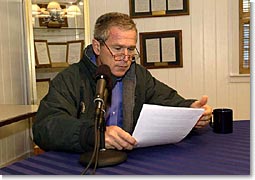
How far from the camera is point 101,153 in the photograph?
1093mm

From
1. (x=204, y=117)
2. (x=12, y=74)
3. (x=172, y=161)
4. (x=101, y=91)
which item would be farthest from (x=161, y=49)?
(x=101, y=91)

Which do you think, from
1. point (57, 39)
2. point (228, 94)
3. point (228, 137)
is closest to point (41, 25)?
point (57, 39)

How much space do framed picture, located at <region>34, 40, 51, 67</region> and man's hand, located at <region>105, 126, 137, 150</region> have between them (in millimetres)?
2046

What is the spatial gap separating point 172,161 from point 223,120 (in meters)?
0.48

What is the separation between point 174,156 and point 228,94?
213 cm

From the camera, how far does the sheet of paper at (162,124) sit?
1.11 metres

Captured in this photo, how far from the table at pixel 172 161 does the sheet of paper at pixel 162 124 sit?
36 mm

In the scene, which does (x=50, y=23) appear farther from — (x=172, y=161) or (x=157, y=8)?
(x=172, y=161)

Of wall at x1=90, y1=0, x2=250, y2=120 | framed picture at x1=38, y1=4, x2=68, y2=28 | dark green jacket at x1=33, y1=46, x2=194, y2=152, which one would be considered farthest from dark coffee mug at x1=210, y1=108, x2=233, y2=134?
framed picture at x1=38, y1=4, x2=68, y2=28

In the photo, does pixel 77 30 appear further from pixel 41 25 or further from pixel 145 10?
pixel 145 10

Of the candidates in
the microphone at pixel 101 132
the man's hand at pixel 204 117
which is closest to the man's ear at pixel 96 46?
the man's hand at pixel 204 117

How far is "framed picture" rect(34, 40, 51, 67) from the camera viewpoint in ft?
10.0

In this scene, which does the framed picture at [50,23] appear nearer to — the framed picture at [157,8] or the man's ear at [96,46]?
the framed picture at [157,8]

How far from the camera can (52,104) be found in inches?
53.6
